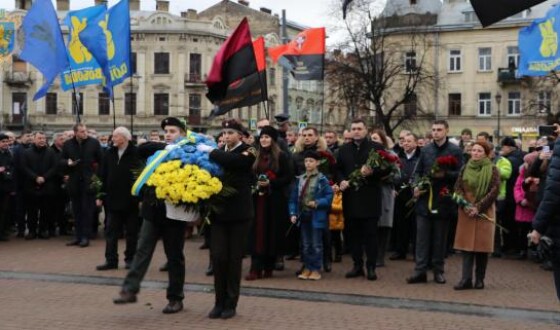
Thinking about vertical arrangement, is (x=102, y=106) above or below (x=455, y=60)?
below

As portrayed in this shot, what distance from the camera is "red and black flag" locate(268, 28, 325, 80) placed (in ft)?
65.6

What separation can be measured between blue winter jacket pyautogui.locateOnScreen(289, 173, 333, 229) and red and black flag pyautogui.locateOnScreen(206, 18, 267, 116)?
1.49 m

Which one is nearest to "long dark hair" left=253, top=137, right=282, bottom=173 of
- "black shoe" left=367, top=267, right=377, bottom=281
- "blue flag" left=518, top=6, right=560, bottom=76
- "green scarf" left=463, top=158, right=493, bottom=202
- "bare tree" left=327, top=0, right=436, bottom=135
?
"black shoe" left=367, top=267, right=377, bottom=281

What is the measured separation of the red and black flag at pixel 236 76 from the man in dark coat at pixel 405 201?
117 inches

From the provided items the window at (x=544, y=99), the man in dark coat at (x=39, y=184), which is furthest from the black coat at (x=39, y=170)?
the window at (x=544, y=99)

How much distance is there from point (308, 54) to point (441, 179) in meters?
10.8

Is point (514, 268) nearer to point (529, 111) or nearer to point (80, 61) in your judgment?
point (80, 61)

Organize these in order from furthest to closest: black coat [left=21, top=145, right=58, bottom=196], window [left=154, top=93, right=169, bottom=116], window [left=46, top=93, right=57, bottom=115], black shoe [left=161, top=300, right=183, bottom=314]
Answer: window [left=154, top=93, right=169, bottom=116]
window [left=46, top=93, right=57, bottom=115]
black coat [left=21, top=145, right=58, bottom=196]
black shoe [left=161, top=300, right=183, bottom=314]

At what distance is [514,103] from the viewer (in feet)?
198

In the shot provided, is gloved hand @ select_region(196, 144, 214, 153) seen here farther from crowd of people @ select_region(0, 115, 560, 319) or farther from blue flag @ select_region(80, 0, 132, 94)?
blue flag @ select_region(80, 0, 132, 94)

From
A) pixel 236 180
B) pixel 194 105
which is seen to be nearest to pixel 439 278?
pixel 236 180

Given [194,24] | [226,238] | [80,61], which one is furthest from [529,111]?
[226,238]

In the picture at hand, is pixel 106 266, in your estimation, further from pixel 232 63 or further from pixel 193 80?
pixel 193 80

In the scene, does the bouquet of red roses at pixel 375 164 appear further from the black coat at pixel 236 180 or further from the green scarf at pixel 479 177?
the black coat at pixel 236 180
